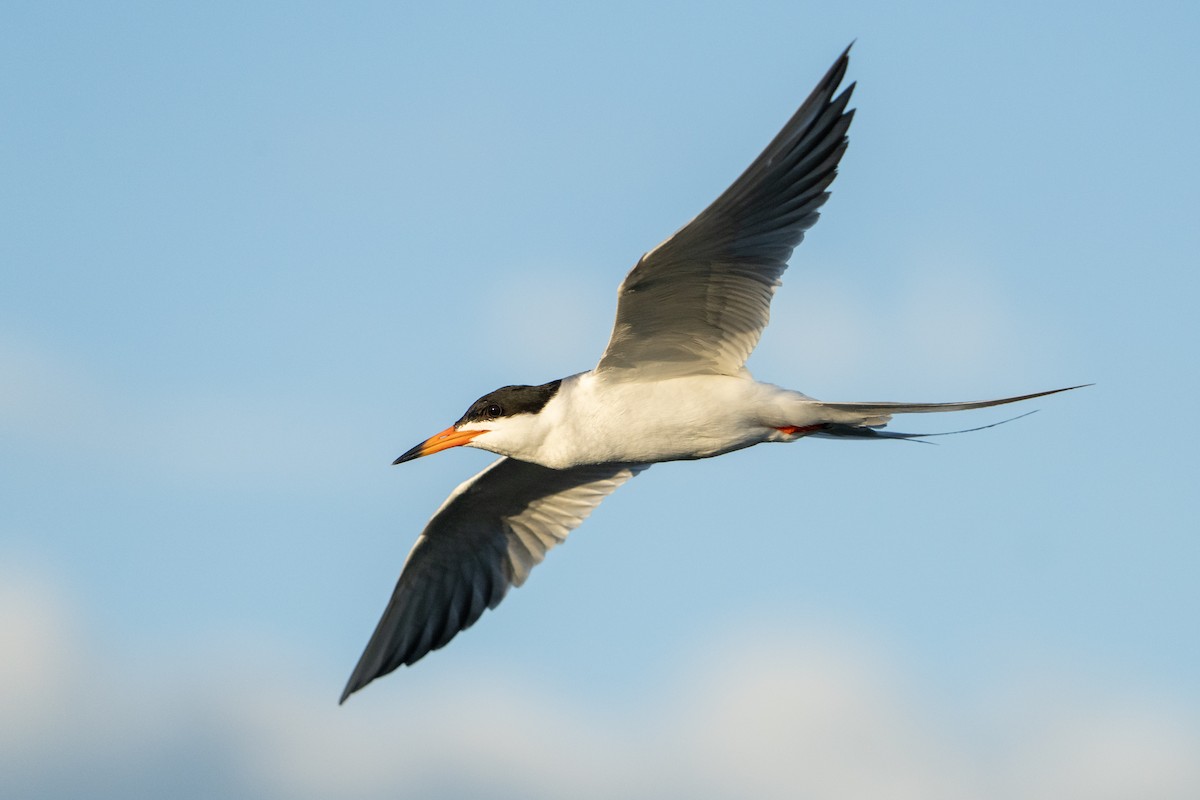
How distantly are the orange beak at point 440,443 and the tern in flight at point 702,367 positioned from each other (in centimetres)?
1

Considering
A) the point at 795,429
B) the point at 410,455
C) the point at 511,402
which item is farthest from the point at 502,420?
the point at 795,429

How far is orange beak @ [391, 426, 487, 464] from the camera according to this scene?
36.6ft

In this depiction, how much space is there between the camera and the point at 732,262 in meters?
9.96

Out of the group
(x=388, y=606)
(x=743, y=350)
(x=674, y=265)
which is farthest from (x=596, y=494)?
(x=674, y=265)

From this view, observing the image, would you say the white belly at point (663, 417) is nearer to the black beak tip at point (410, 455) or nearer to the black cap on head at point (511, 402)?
the black cap on head at point (511, 402)

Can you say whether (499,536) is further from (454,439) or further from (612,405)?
(612,405)

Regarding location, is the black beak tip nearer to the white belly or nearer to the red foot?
the white belly

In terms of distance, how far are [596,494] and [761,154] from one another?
4467mm

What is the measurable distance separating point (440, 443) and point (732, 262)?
2.78m

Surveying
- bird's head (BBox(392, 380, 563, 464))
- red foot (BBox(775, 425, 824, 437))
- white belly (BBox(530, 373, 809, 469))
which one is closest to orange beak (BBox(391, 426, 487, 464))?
bird's head (BBox(392, 380, 563, 464))

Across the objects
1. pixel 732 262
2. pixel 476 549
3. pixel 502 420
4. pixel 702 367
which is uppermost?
pixel 732 262

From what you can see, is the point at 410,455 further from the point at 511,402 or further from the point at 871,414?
the point at 871,414

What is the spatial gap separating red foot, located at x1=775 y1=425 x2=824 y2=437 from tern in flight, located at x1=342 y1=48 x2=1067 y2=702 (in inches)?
0.6

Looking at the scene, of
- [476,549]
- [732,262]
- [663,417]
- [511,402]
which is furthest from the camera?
[476,549]
